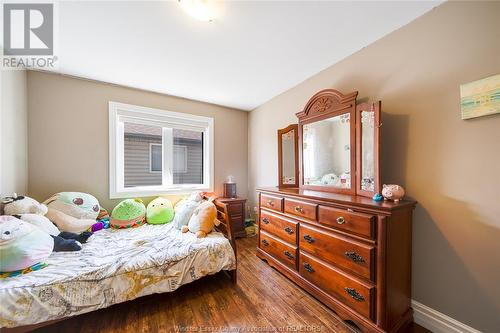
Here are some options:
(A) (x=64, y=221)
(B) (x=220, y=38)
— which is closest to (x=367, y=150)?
(B) (x=220, y=38)

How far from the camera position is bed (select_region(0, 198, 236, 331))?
117 centimetres

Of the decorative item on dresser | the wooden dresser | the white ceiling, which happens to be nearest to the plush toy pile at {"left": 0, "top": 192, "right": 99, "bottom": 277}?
the white ceiling

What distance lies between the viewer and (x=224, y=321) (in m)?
1.41

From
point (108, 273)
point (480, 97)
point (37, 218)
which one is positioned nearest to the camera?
point (480, 97)

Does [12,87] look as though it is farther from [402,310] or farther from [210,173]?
[402,310]

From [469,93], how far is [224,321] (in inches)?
92.3

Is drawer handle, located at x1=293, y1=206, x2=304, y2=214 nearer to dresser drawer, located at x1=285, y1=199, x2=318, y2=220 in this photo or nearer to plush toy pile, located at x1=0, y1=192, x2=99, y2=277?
dresser drawer, located at x1=285, y1=199, x2=318, y2=220

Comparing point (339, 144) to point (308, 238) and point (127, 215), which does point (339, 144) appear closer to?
point (308, 238)

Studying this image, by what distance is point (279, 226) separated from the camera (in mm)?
2027

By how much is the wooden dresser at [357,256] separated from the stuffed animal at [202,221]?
877 mm

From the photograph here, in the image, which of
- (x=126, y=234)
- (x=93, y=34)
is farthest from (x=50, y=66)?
(x=126, y=234)

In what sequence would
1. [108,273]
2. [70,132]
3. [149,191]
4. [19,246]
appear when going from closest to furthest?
[19,246], [108,273], [70,132], [149,191]

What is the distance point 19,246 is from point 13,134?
4.40 feet

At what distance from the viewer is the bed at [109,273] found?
117 cm
